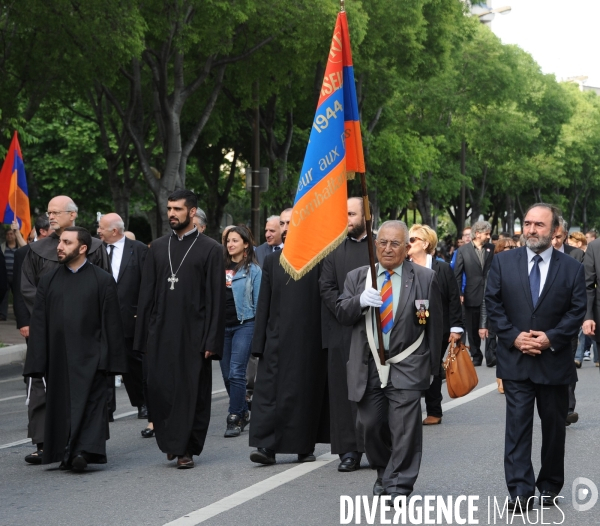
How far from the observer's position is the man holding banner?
6.96 m

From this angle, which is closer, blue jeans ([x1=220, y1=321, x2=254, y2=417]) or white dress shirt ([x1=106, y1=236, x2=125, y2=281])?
blue jeans ([x1=220, y1=321, x2=254, y2=417])

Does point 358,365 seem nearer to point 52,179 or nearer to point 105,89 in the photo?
point 105,89

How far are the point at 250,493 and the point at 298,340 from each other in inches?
60.0

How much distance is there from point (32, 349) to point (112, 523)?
2.25 m

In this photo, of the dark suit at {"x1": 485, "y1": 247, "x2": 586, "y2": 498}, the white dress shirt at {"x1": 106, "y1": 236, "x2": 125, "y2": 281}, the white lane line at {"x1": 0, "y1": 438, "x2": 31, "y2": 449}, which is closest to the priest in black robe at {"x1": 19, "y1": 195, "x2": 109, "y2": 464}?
the white lane line at {"x1": 0, "y1": 438, "x2": 31, "y2": 449}

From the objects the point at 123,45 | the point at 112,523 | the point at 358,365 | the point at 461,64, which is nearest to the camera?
the point at 112,523

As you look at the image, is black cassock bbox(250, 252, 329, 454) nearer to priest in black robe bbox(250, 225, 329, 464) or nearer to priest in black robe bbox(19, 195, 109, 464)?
priest in black robe bbox(250, 225, 329, 464)

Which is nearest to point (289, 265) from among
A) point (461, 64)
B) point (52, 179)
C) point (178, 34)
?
point (178, 34)

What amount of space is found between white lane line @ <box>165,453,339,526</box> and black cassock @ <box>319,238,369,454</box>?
0.31 meters

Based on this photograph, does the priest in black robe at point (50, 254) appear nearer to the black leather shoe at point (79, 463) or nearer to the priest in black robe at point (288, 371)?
the black leather shoe at point (79, 463)

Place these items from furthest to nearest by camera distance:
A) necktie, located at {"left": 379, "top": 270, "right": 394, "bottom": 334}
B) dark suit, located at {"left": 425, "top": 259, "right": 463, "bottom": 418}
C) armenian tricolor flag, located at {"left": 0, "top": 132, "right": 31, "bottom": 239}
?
armenian tricolor flag, located at {"left": 0, "top": 132, "right": 31, "bottom": 239}, dark suit, located at {"left": 425, "top": 259, "right": 463, "bottom": 418}, necktie, located at {"left": 379, "top": 270, "right": 394, "bottom": 334}

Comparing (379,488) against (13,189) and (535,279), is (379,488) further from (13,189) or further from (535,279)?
(13,189)

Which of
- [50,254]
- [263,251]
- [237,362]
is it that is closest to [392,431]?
[237,362]

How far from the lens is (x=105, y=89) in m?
26.0
